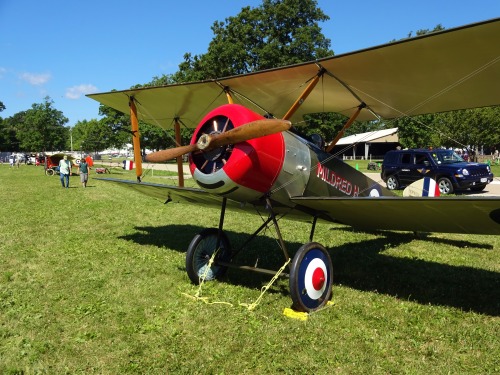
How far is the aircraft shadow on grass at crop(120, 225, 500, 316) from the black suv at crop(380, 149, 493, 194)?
28.4 feet

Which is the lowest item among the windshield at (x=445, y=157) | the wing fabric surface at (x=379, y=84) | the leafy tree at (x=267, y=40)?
the windshield at (x=445, y=157)

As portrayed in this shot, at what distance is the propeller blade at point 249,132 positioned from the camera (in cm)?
390

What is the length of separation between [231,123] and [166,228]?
5587 mm

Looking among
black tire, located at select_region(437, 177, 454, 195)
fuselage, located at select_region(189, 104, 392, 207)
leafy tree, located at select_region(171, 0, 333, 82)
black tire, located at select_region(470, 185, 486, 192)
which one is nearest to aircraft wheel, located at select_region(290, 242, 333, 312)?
fuselage, located at select_region(189, 104, 392, 207)

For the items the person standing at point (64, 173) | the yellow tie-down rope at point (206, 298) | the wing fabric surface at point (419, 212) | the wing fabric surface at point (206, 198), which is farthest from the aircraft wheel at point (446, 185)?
Result: the person standing at point (64, 173)

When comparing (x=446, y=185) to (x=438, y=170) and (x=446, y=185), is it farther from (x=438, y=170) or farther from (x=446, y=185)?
(x=438, y=170)

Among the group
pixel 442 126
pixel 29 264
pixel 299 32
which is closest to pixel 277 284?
pixel 29 264

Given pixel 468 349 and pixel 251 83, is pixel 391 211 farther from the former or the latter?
pixel 251 83

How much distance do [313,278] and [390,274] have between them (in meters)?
1.87

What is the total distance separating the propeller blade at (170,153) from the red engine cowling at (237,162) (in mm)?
118

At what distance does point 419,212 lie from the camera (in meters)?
4.15

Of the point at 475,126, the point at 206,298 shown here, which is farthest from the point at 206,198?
the point at 475,126

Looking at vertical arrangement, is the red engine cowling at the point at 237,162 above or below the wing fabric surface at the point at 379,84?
below

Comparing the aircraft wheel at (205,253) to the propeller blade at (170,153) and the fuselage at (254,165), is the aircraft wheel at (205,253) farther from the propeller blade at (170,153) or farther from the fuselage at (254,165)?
the propeller blade at (170,153)
